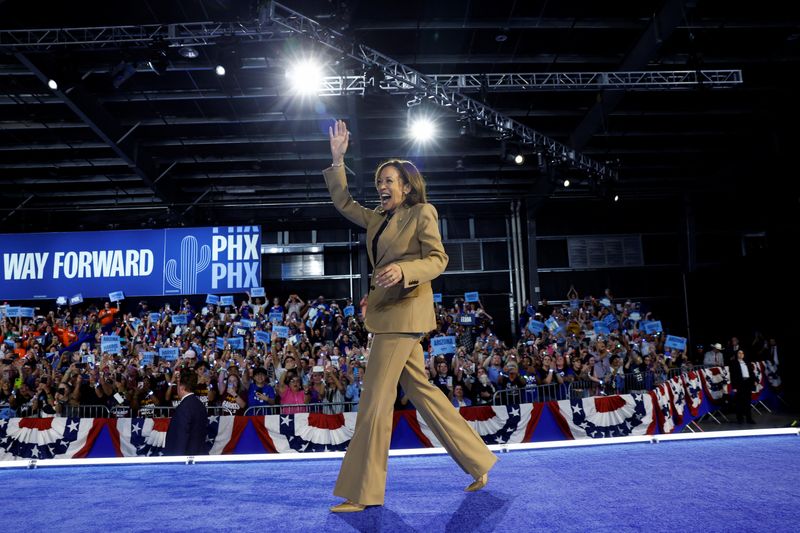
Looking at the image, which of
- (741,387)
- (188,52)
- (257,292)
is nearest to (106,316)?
(257,292)

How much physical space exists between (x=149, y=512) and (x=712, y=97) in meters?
15.6

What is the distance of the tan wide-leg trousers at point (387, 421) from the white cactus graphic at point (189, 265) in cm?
1670

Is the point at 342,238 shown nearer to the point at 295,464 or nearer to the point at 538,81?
the point at 538,81

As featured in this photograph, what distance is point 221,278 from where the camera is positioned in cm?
1823

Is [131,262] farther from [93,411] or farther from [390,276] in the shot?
[390,276]

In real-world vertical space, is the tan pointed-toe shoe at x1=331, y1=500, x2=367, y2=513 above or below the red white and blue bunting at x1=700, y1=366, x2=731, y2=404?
above

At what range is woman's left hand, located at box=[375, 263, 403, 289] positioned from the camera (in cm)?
244

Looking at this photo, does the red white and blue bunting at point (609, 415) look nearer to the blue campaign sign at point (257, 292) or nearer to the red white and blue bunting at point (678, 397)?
the red white and blue bunting at point (678, 397)

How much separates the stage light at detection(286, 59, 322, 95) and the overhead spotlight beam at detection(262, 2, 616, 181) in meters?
0.61

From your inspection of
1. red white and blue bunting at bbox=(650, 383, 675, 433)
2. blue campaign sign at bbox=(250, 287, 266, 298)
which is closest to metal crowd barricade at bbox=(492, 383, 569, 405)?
red white and blue bunting at bbox=(650, 383, 675, 433)

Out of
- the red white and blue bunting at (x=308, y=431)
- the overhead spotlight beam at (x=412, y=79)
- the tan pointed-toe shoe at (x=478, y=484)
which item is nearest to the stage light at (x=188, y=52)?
the overhead spotlight beam at (x=412, y=79)

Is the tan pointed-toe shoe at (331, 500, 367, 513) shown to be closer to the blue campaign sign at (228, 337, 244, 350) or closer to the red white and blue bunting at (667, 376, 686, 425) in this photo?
the red white and blue bunting at (667, 376, 686, 425)

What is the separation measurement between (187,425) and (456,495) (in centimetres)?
336

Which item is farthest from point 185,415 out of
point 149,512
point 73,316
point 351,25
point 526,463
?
point 73,316
